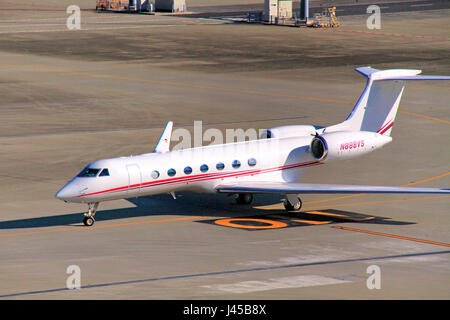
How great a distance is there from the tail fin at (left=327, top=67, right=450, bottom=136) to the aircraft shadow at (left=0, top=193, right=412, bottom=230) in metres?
4.78

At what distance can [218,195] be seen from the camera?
3734 cm

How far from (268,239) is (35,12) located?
320ft

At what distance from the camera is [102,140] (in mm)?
47781

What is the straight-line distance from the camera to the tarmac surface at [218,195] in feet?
83.9

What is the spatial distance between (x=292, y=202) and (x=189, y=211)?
3.96m

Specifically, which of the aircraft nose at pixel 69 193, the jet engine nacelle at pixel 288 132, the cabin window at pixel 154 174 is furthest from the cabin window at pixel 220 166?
the aircraft nose at pixel 69 193

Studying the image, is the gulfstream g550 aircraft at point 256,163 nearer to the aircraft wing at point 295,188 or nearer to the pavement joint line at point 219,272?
the aircraft wing at point 295,188

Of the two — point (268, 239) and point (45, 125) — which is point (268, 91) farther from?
point (268, 239)

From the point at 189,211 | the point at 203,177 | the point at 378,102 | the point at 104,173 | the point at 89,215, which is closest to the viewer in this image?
the point at 104,173

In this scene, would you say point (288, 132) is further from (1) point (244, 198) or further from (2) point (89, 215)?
(2) point (89, 215)

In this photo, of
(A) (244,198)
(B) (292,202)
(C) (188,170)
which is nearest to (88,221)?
(C) (188,170)

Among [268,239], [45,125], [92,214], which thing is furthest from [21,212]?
[45,125]

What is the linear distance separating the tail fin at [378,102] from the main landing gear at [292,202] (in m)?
4.96
